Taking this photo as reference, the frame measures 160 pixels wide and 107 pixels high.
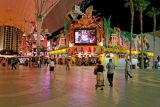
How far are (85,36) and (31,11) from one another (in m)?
24.4

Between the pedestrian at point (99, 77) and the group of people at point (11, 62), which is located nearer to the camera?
the pedestrian at point (99, 77)

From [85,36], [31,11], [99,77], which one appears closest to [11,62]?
[85,36]

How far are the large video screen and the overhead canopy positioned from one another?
763 cm

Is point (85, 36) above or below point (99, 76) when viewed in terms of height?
above

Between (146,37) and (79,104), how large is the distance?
201 feet

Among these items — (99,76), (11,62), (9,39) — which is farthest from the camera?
(9,39)

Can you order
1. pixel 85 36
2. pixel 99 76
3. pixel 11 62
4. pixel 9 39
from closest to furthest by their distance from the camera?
pixel 99 76, pixel 11 62, pixel 85 36, pixel 9 39

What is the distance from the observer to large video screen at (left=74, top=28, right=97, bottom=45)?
61219mm

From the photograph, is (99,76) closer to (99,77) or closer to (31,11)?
(99,77)

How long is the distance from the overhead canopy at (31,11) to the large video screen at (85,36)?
7633 millimetres

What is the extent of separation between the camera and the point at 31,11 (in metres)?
81.0

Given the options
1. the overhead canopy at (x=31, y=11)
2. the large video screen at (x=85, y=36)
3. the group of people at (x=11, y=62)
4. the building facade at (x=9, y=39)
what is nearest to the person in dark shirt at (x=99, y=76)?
the group of people at (x=11, y=62)

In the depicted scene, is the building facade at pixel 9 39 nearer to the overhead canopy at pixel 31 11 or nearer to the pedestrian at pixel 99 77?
the overhead canopy at pixel 31 11

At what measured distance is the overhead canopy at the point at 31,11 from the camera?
6999 cm
